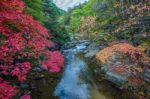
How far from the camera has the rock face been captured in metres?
17.2

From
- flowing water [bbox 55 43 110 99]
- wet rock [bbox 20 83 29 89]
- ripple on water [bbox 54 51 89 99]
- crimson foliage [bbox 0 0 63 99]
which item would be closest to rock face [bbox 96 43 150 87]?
flowing water [bbox 55 43 110 99]

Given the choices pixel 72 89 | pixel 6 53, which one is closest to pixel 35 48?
pixel 6 53

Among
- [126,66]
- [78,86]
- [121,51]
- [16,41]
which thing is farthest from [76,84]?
[16,41]

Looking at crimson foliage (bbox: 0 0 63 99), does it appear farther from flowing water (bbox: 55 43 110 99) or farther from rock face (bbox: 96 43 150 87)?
rock face (bbox: 96 43 150 87)

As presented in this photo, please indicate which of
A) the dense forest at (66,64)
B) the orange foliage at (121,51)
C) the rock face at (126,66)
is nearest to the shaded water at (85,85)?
the dense forest at (66,64)

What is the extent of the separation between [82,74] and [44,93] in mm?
6451

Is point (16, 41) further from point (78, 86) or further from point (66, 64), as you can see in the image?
point (66, 64)

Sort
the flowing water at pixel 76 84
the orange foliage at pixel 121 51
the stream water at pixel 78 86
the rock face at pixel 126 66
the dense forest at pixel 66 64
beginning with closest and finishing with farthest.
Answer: the dense forest at pixel 66 64 < the rock face at pixel 126 66 < the orange foliage at pixel 121 51 < the stream water at pixel 78 86 < the flowing water at pixel 76 84

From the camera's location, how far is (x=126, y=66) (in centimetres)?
1858

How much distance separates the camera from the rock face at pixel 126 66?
17.2 m

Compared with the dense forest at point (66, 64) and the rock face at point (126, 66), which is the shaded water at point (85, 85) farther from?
the rock face at point (126, 66)

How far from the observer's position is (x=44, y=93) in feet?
58.5

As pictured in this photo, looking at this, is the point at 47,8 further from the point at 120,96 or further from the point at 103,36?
the point at 120,96

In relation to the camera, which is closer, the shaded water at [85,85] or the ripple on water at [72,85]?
the shaded water at [85,85]
